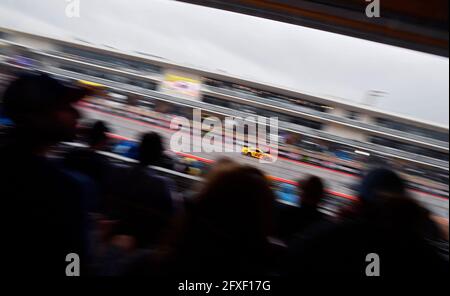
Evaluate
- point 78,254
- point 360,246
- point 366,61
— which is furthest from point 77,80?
point 360,246

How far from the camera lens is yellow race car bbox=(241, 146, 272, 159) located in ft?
4.67

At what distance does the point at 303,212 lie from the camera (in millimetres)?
1393

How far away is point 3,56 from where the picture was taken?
155 centimetres

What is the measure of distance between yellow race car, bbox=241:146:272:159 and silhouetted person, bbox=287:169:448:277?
354 millimetres

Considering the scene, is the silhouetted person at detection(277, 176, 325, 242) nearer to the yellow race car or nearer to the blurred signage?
the yellow race car

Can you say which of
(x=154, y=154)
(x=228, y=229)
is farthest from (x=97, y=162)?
(x=228, y=229)

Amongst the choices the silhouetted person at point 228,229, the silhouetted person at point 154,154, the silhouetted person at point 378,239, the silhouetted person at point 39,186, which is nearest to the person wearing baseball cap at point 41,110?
the silhouetted person at point 39,186

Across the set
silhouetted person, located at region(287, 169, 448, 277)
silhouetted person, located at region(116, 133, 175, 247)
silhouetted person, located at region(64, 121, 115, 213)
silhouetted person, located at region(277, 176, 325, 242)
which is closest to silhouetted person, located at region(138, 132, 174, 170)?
silhouetted person, located at region(116, 133, 175, 247)

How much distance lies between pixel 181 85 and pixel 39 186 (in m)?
0.67

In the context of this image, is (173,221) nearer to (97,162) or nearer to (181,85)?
(97,162)

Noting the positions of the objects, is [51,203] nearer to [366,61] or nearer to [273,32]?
[273,32]

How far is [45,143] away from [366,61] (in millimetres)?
1313

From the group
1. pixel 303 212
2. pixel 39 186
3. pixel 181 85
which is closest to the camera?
pixel 39 186

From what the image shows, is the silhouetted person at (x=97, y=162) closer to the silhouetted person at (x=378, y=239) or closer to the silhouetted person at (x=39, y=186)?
the silhouetted person at (x=39, y=186)
